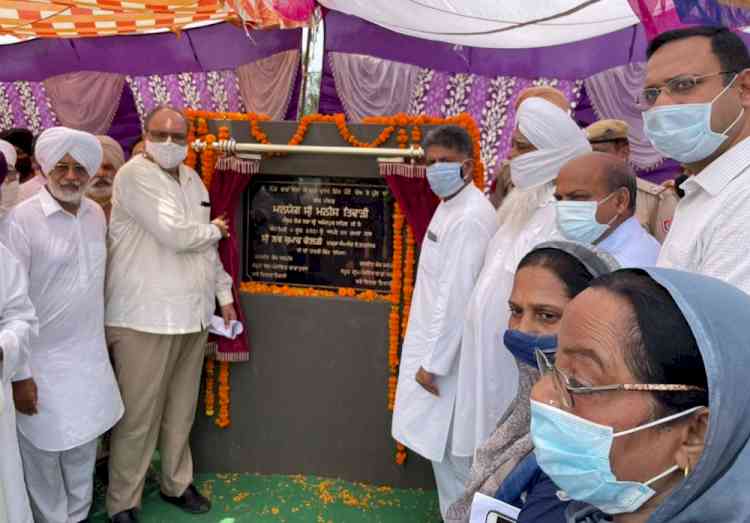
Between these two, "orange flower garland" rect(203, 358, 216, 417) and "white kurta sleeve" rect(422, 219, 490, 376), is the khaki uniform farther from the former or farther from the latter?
"orange flower garland" rect(203, 358, 216, 417)

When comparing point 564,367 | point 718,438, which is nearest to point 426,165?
point 564,367

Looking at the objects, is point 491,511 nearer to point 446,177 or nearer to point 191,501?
point 446,177

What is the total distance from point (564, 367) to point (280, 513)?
2814 millimetres

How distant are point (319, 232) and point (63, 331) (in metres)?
1.43

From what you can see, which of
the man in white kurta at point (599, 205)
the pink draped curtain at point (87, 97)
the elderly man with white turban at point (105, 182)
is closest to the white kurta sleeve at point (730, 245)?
the man in white kurta at point (599, 205)

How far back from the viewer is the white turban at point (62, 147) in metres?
3.00

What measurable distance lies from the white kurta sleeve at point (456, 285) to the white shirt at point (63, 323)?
1630 millimetres

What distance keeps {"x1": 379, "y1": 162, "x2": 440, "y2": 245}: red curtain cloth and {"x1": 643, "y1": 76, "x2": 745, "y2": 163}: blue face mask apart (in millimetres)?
1683

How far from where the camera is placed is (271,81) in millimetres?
7230

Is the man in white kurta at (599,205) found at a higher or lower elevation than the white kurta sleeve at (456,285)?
higher

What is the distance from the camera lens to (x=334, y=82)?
7.09m

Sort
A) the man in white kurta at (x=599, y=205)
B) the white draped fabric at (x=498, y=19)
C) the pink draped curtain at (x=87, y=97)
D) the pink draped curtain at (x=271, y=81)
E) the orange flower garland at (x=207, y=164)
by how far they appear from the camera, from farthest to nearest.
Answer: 1. the pink draped curtain at (x=87, y=97)
2. the pink draped curtain at (x=271, y=81)
3. the white draped fabric at (x=498, y=19)
4. the orange flower garland at (x=207, y=164)
5. the man in white kurta at (x=599, y=205)

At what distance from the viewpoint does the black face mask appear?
442 cm

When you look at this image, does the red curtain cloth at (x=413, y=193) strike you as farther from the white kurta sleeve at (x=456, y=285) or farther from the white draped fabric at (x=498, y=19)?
the white draped fabric at (x=498, y=19)
